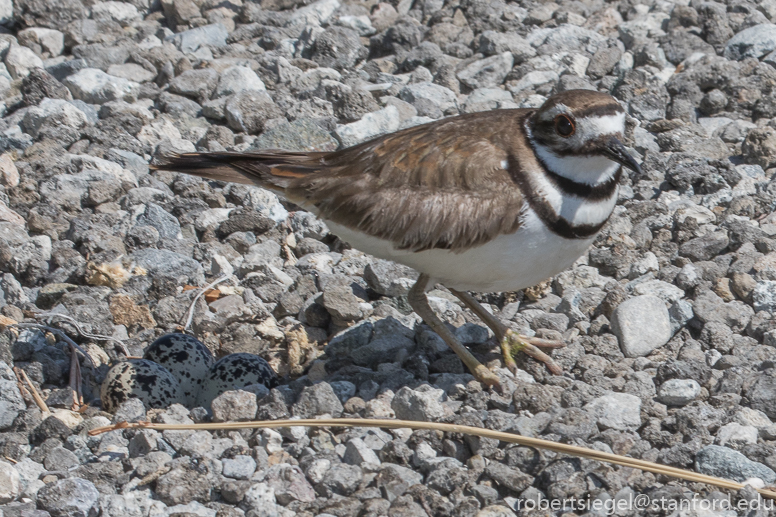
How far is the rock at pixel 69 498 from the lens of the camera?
3379mm

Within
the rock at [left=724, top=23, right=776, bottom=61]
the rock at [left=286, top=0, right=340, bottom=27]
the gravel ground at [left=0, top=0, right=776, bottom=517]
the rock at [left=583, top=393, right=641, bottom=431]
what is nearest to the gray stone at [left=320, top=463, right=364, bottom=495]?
the gravel ground at [left=0, top=0, right=776, bottom=517]

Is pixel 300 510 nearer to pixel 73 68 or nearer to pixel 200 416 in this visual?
pixel 200 416

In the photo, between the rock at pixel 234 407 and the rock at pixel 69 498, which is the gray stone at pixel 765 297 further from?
the rock at pixel 69 498

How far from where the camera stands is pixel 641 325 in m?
4.44

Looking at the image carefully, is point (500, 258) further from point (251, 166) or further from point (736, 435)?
point (251, 166)

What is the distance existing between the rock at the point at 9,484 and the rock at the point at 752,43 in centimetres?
543

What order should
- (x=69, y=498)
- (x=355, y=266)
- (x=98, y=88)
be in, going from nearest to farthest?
(x=69, y=498), (x=355, y=266), (x=98, y=88)

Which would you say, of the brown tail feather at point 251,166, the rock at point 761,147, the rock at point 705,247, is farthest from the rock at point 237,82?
the rock at point 761,147

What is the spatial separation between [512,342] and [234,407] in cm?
140

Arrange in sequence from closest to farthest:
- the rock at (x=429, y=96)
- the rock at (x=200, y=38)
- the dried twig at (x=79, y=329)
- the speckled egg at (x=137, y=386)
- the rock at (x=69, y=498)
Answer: the rock at (x=69, y=498) < the speckled egg at (x=137, y=386) < the dried twig at (x=79, y=329) < the rock at (x=429, y=96) < the rock at (x=200, y=38)

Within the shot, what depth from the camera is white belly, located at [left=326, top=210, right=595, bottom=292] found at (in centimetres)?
392

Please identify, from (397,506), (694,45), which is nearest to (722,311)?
(397,506)

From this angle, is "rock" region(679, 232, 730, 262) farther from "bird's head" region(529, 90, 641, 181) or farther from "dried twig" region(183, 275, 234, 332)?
"dried twig" region(183, 275, 234, 332)

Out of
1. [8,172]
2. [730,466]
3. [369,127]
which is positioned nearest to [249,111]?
[369,127]
